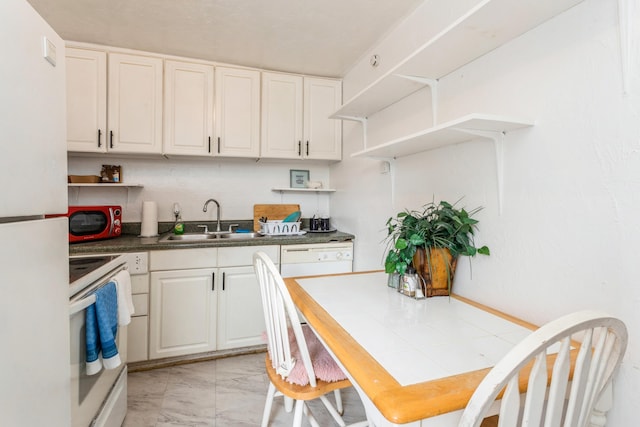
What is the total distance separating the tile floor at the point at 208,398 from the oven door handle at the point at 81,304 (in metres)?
0.97

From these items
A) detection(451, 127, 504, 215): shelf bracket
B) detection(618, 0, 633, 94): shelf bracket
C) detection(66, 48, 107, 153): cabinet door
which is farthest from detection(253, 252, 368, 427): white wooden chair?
detection(66, 48, 107, 153): cabinet door

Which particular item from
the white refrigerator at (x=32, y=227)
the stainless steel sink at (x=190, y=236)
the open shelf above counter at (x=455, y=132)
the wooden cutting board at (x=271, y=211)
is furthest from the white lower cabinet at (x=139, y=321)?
the open shelf above counter at (x=455, y=132)

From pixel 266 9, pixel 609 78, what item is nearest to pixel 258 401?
pixel 609 78

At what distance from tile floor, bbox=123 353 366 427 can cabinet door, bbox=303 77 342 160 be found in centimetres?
181

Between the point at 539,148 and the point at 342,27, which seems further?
the point at 342,27

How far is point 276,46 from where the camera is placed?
7.24ft

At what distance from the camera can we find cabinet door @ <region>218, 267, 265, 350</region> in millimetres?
→ 2223

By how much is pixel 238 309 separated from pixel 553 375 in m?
2.05

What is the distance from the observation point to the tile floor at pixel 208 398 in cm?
161

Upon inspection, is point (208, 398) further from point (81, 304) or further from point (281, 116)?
point (281, 116)

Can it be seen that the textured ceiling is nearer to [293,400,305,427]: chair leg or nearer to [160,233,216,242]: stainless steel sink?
[160,233,216,242]: stainless steel sink

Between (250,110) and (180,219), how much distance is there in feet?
3.76

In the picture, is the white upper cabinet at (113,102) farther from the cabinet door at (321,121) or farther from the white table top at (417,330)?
the white table top at (417,330)

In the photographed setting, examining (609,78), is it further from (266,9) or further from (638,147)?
(266,9)
